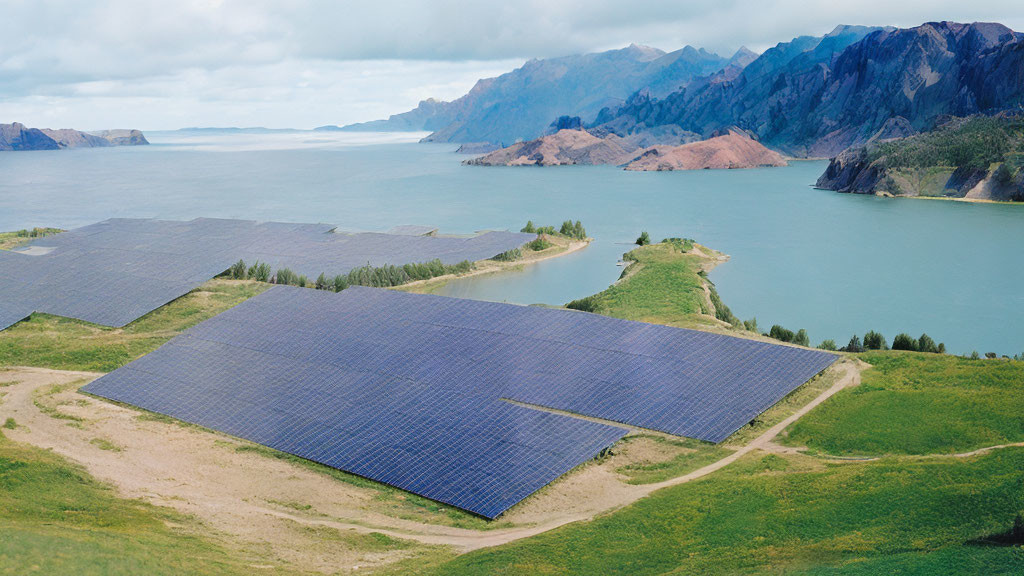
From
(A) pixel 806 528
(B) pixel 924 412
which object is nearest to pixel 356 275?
(B) pixel 924 412

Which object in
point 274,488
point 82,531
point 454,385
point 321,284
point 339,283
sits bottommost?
point 274,488

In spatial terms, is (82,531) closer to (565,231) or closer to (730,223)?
(565,231)

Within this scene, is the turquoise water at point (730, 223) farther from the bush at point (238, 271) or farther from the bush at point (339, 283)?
the bush at point (238, 271)

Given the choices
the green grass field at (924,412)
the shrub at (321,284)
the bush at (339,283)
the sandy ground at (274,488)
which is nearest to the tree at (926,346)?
the green grass field at (924,412)

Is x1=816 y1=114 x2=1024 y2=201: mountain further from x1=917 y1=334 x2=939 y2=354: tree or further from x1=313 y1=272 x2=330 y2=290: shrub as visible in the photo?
x1=313 y1=272 x2=330 y2=290: shrub

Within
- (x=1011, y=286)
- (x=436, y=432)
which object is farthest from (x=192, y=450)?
(x=1011, y=286)

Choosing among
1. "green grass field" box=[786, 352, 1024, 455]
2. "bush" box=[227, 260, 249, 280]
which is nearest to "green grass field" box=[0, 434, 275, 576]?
"green grass field" box=[786, 352, 1024, 455]
